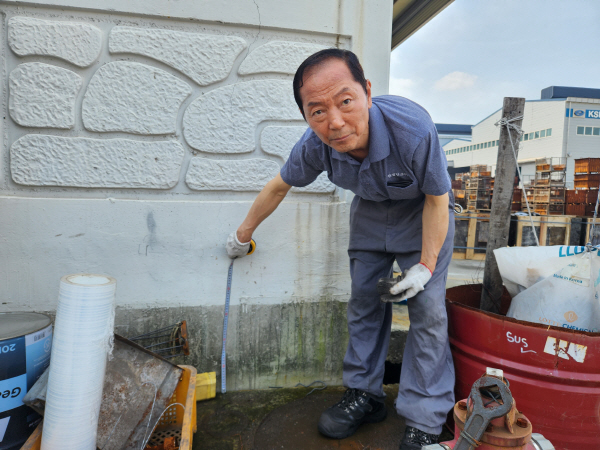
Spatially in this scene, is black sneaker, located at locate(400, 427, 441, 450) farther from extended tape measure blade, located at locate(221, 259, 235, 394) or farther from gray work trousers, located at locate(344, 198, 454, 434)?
extended tape measure blade, located at locate(221, 259, 235, 394)

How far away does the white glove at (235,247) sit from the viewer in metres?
1.93

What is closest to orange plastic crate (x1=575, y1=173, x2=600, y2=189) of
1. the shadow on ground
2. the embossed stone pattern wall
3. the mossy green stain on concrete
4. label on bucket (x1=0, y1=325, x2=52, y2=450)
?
the mossy green stain on concrete

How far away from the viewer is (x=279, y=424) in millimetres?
1846

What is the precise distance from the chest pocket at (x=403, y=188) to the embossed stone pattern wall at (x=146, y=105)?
2.06 feet

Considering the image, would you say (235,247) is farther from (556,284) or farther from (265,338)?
(556,284)

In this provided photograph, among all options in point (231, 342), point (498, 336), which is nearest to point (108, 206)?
point (231, 342)

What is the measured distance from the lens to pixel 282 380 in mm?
2189

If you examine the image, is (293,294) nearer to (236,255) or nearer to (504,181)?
(236,255)

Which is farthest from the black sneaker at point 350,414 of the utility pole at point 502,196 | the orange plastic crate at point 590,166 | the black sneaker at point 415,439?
the orange plastic crate at point 590,166

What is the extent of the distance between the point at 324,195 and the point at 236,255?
24.3 inches

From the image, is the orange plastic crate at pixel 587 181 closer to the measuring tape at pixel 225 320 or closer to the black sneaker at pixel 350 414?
the black sneaker at pixel 350 414

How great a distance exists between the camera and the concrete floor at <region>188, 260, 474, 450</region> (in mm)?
1704

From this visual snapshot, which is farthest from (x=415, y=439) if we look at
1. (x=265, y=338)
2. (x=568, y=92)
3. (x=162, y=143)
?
(x=568, y=92)

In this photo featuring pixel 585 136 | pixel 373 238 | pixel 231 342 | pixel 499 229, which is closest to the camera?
pixel 373 238
